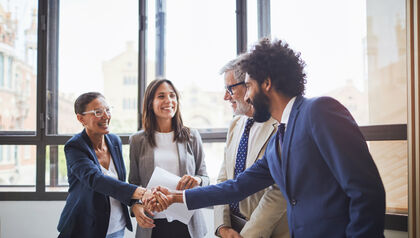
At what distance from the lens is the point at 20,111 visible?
3457 millimetres

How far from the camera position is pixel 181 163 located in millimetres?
2164

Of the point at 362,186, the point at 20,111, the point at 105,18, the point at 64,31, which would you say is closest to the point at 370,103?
the point at 362,186

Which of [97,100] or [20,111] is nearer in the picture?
[97,100]

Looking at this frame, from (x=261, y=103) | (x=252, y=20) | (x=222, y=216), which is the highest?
(x=252, y=20)

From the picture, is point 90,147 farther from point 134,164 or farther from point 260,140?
point 260,140

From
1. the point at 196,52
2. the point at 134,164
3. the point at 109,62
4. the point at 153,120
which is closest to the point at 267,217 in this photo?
the point at 134,164

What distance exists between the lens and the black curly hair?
1.41 meters

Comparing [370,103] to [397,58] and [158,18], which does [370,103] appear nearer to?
[397,58]

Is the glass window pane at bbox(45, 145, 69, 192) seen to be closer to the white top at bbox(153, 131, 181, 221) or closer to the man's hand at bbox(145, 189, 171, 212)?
the white top at bbox(153, 131, 181, 221)

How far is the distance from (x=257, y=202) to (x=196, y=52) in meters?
1.98

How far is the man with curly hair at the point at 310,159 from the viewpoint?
1038 mm

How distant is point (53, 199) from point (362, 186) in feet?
10.2

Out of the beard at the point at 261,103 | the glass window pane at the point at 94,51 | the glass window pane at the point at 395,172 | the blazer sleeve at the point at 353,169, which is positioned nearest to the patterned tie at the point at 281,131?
the beard at the point at 261,103

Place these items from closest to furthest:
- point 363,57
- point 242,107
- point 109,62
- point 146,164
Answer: point 242,107 → point 146,164 → point 363,57 → point 109,62
